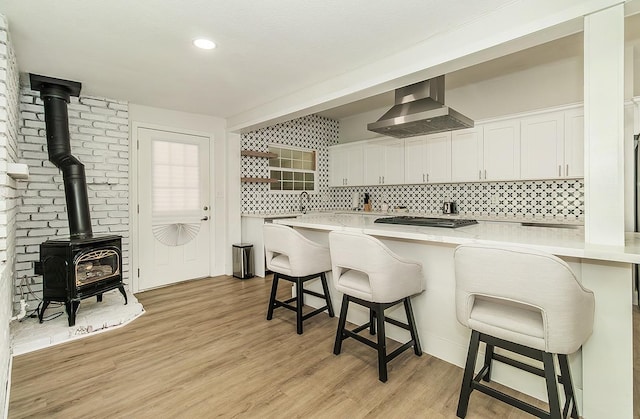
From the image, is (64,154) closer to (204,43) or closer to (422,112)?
(204,43)

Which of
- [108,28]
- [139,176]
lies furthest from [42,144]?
[108,28]

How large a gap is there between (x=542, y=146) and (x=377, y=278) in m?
2.86

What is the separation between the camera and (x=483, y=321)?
5.33 ft

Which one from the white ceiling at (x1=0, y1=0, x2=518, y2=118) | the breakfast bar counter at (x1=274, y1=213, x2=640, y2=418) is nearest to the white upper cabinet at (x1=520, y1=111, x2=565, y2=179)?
the breakfast bar counter at (x1=274, y1=213, x2=640, y2=418)

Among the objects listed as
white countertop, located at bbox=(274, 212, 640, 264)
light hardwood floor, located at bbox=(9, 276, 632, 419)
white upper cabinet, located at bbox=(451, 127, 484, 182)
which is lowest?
light hardwood floor, located at bbox=(9, 276, 632, 419)

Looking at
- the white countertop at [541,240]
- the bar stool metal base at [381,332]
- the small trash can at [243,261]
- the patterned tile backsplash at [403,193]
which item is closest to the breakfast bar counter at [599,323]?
the white countertop at [541,240]

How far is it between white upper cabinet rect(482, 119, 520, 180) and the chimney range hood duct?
108 centimetres

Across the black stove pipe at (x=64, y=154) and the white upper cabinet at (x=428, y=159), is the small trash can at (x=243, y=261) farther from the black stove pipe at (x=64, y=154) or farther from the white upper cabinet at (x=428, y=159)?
the white upper cabinet at (x=428, y=159)

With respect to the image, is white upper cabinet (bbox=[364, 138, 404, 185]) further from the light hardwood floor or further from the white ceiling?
the light hardwood floor

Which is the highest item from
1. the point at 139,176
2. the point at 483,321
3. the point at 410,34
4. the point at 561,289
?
the point at 410,34

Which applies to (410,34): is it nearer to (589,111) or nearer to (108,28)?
(589,111)

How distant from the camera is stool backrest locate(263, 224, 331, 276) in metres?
2.69

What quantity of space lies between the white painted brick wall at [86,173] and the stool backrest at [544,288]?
4026 mm

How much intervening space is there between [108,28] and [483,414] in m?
3.37
